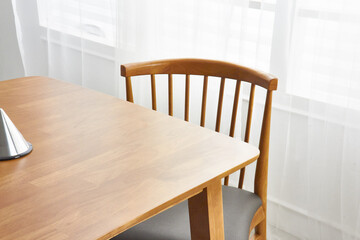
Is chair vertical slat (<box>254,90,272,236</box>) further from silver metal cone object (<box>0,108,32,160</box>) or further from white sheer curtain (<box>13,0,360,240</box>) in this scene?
silver metal cone object (<box>0,108,32,160</box>)

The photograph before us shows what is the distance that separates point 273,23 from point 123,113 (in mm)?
806

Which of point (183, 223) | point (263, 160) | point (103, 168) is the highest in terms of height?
point (103, 168)

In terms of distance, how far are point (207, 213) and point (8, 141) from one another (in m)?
0.49

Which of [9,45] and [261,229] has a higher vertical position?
[9,45]

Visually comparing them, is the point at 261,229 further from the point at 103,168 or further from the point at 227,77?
the point at 103,168

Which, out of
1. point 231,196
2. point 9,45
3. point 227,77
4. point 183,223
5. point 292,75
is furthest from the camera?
point 9,45

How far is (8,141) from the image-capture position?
1173mm

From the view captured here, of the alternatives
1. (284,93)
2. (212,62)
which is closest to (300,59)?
(284,93)

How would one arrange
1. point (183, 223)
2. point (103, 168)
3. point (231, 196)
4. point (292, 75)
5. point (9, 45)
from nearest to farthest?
point (103, 168)
point (183, 223)
point (231, 196)
point (292, 75)
point (9, 45)

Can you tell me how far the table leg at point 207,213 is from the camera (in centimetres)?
116

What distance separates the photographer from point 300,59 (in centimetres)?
190

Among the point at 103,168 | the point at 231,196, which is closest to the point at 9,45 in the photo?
the point at 231,196

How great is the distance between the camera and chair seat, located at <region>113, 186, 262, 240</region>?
1349 mm

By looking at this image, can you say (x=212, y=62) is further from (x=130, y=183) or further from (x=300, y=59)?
(x=130, y=183)
